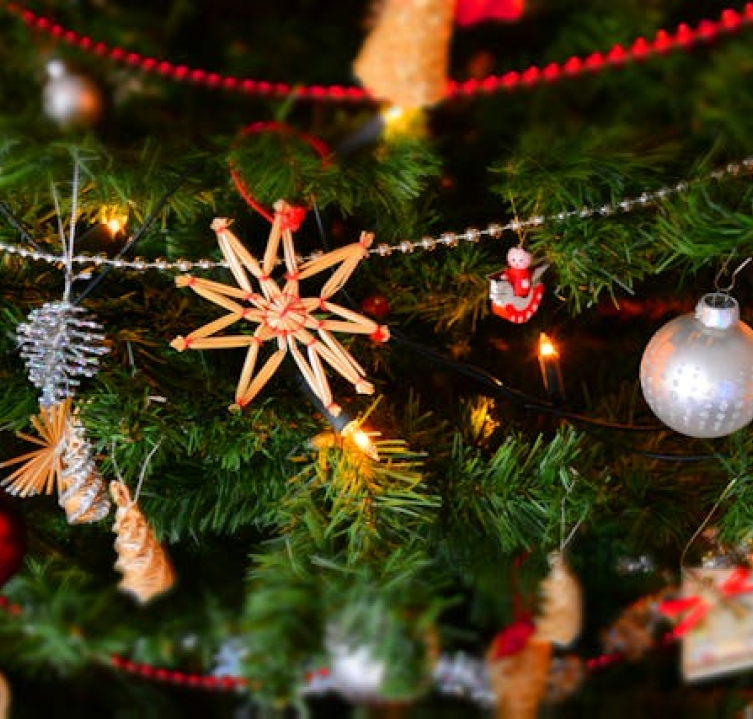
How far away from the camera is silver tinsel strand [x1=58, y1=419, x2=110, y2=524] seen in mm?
635

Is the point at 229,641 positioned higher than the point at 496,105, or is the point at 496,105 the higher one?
the point at 496,105

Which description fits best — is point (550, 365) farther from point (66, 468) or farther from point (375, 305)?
point (66, 468)

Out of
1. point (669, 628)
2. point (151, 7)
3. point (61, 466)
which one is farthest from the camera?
point (61, 466)

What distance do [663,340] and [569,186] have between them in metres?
0.12

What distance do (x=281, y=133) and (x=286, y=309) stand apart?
143 millimetres

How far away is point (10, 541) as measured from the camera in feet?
1.89

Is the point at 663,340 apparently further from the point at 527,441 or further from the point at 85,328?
the point at 85,328

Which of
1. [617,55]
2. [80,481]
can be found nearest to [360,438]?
[80,481]

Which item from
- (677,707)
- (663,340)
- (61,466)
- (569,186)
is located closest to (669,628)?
(677,707)

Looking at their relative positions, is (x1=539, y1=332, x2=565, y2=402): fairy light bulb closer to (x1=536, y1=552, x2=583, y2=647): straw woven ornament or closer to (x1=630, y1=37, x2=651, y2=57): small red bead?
(x1=536, y1=552, x2=583, y2=647): straw woven ornament

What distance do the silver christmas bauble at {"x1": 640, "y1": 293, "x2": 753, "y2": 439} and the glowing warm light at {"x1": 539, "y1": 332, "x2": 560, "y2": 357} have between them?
0.31 ft

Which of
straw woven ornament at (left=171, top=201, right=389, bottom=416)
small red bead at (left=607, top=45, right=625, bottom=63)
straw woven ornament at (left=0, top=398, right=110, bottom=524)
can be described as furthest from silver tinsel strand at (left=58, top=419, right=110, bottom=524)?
small red bead at (left=607, top=45, right=625, bottom=63)

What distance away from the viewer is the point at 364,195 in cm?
59

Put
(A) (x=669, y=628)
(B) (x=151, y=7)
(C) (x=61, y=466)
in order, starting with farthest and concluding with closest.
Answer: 1. (C) (x=61, y=466)
2. (A) (x=669, y=628)
3. (B) (x=151, y=7)
